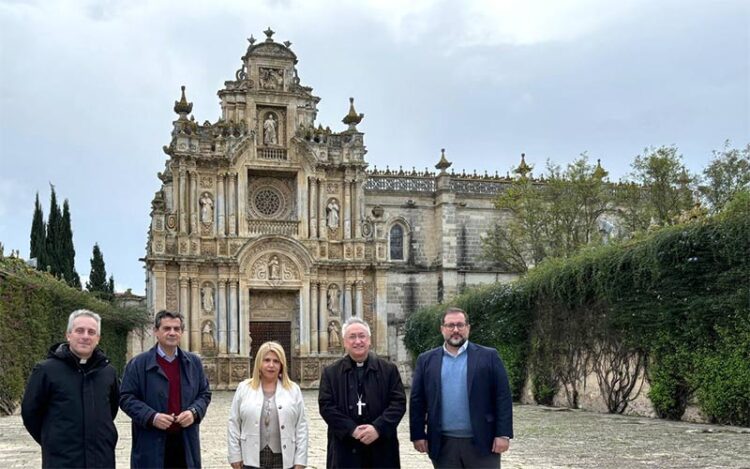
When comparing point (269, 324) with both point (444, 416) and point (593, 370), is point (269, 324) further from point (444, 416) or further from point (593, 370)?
point (444, 416)

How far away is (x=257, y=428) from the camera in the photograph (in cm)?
697

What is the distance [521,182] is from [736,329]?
19.1 meters

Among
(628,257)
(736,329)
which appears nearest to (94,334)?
(736,329)

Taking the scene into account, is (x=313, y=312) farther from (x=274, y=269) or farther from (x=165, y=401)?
(x=165, y=401)

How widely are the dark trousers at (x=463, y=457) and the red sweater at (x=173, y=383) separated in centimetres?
205

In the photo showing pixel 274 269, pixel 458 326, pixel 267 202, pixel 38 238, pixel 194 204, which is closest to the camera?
pixel 458 326

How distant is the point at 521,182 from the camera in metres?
34.5

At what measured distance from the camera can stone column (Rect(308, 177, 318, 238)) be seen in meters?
35.6

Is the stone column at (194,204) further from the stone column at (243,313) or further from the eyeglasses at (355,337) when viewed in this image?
the eyeglasses at (355,337)

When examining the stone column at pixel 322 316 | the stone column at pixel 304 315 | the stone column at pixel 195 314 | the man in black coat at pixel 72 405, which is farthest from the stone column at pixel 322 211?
the man in black coat at pixel 72 405

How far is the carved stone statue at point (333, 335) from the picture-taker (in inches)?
1411

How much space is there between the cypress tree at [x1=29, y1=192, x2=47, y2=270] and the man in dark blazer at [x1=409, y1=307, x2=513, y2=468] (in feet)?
130

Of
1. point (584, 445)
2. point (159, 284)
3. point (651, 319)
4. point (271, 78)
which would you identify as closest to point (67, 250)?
point (159, 284)

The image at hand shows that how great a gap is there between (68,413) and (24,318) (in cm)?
1578
